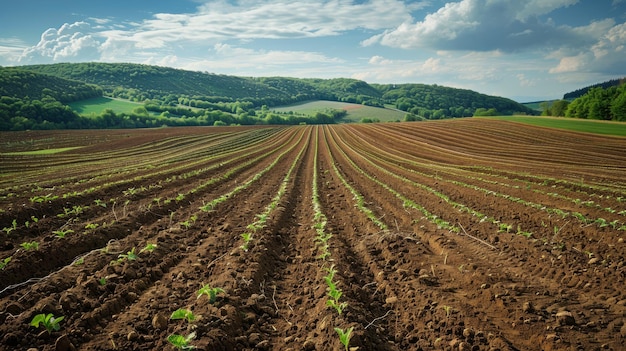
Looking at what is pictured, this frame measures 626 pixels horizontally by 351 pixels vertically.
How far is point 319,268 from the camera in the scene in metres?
6.58

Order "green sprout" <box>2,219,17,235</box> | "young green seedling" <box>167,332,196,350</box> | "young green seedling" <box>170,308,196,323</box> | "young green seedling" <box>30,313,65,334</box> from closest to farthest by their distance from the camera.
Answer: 1. "young green seedling" <box>167,332,196,350</box>
2. "young green seedling" <box>30,313,65,334</box>
3. "young green seedling" <box>170,308,196,323</box>
4. "green sprout" <box>2,219,17,235</box>

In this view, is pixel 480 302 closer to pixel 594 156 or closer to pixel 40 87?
pixel 594 156

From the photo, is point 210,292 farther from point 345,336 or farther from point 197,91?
point 197,91

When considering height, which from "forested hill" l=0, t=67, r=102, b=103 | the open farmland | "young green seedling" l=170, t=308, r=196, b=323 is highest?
"forested hill" l=0, t=67, r=102, b=103

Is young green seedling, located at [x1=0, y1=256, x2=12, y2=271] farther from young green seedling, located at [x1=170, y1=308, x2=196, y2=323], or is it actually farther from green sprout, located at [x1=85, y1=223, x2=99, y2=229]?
young green seedling, located at [x1=170, y1=308, x2=196, y2=323]

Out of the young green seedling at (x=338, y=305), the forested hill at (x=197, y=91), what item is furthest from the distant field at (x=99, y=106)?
the young green seedling at (x=338, y=305)

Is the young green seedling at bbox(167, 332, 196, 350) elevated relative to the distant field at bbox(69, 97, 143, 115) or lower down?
lower down

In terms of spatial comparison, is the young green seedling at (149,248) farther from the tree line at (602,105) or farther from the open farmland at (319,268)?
the tree line at (602,105)

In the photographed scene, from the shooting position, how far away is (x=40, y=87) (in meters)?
91.6

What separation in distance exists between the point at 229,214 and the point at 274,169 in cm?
1195

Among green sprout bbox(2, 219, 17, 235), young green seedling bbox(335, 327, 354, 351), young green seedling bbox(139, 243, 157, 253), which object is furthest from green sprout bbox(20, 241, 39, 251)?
young green seedling bbox(335, 327, 354, 351)

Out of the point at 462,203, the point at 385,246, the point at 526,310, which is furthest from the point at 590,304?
the point at 462,203

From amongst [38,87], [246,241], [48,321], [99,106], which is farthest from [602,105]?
[38,87]

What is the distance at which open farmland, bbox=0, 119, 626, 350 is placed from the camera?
4.38 metres
